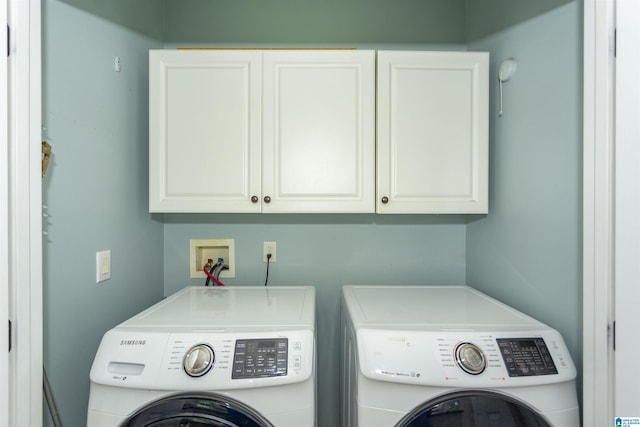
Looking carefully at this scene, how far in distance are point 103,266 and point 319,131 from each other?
1.07 metres

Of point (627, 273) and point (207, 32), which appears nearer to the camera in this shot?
point (627, 273)

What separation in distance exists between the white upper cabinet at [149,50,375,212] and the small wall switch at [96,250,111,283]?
264 mm

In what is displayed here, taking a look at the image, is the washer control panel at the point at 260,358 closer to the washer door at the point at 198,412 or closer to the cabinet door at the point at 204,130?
the washer door at the point at 198,412

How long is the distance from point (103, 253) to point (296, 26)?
147 centimetres

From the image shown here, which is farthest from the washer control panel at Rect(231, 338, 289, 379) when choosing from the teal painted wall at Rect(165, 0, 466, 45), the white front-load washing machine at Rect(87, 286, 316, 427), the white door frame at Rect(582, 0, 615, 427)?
the teal painted wall at Rect(165, 0, 466, 45)

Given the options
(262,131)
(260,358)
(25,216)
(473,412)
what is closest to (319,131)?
(262,131)

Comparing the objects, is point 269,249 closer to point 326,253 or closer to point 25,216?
point 326,253

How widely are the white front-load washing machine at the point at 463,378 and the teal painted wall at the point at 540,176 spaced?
216mm

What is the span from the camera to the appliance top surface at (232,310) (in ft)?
3.57

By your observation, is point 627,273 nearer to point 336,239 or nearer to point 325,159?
point 325,159

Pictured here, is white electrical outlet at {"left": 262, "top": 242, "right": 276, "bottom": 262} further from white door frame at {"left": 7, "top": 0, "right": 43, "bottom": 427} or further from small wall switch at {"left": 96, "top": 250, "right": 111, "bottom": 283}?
white door frame at {"left": 7, "top": 0, "right": 43, "bottom": 427}

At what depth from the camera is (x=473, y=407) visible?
0.93 m

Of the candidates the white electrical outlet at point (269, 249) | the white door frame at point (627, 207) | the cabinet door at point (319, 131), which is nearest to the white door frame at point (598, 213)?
the white door frame at point (627, 207)

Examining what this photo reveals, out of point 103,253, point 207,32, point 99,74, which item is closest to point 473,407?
point 103,253
